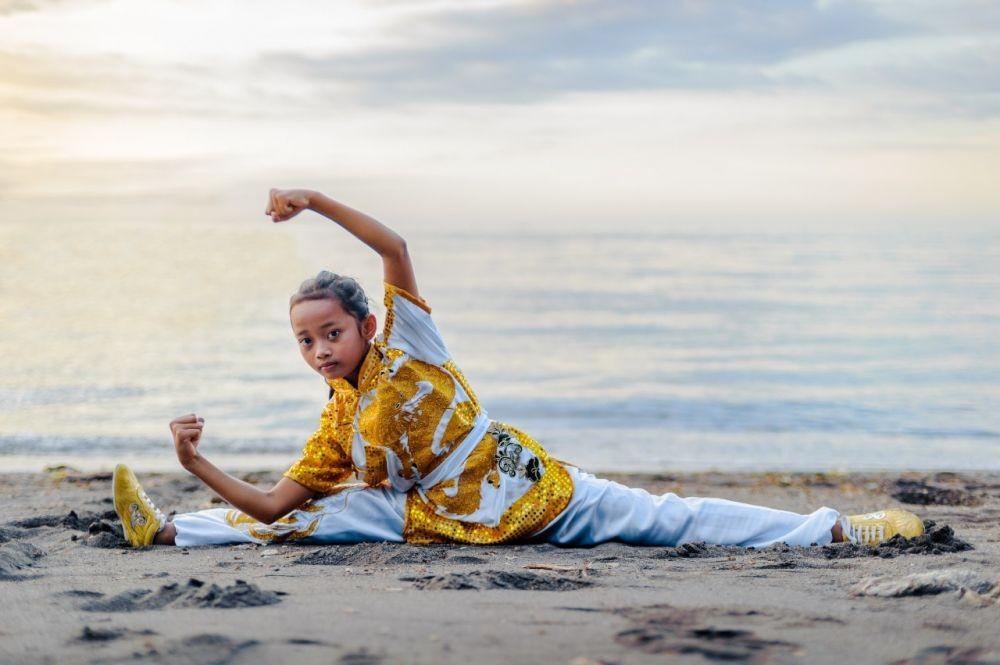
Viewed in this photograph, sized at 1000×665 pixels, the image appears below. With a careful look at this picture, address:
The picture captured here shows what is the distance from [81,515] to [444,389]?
77.3 inches

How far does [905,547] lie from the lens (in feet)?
12.3

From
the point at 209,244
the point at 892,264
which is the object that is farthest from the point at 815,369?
the point at 209,244

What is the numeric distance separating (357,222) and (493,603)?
1.49 meters

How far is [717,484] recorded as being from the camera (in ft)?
22.6

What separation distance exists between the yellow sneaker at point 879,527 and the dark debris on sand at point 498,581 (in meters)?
1.39

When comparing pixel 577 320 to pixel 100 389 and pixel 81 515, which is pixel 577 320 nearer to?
pixel 100 389

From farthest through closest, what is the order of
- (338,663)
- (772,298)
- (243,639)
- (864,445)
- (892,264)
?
(892,264) < (772,298) < (864,445) < (243,639) < (338,663)

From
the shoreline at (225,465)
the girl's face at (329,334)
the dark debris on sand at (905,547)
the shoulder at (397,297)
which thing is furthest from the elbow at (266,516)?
the shoreline at (225,465)

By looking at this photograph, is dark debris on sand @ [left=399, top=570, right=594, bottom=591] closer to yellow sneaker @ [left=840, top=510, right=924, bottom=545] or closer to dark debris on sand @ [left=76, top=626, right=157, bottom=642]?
dark debris on sand @ [left=76, top=626, right=157, bottom=642]

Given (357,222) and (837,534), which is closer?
(357,222)

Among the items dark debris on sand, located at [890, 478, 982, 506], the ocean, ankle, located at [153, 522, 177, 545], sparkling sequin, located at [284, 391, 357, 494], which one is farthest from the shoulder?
the ocean

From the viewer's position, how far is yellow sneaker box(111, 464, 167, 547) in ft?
12.9

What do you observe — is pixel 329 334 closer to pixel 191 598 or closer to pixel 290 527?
pixel 290 527

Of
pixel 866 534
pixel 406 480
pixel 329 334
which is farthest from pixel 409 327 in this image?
pixel 866 534
